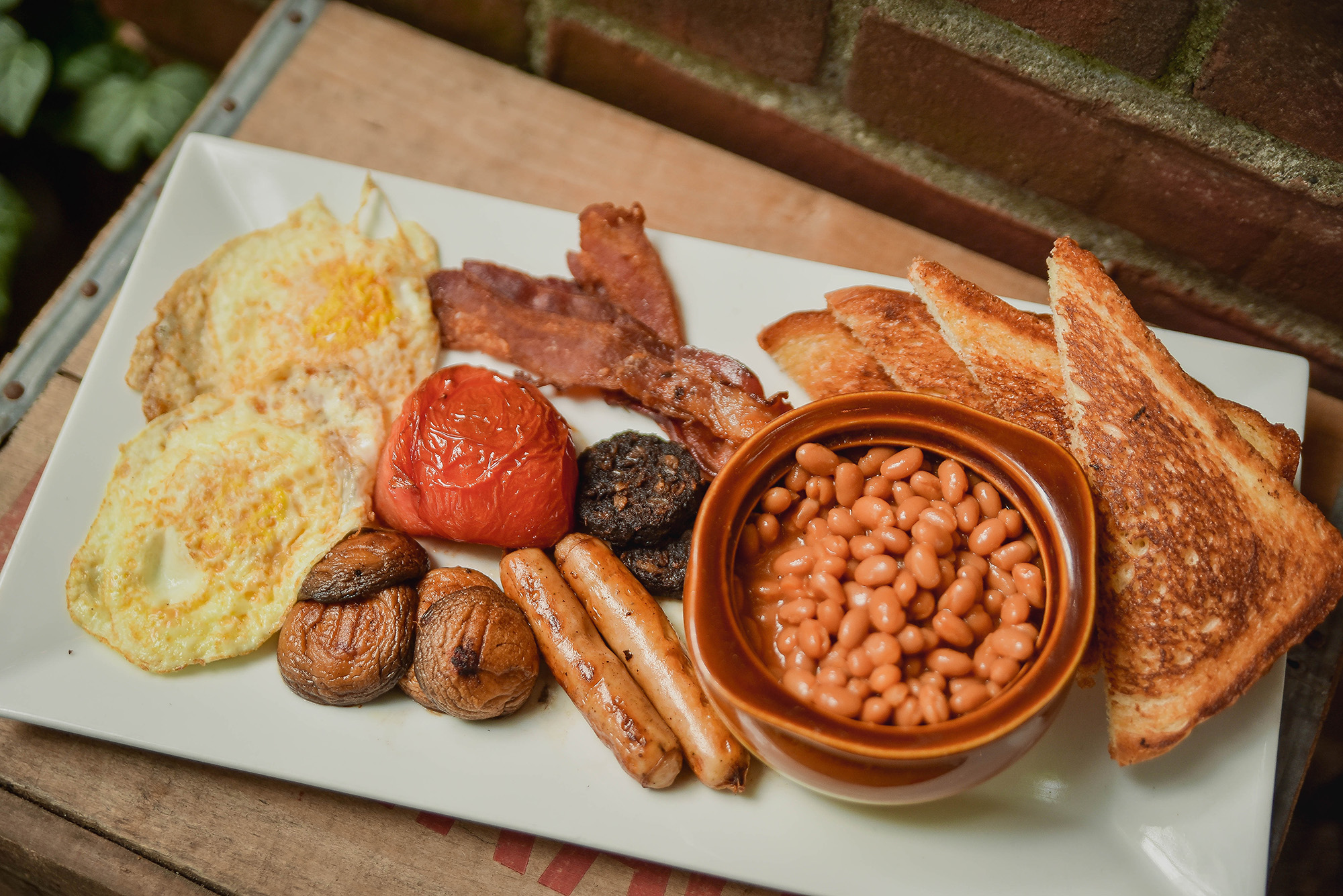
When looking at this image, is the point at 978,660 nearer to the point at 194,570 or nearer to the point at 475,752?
the point at 475,752

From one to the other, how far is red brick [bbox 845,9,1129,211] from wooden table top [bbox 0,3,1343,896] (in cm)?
25

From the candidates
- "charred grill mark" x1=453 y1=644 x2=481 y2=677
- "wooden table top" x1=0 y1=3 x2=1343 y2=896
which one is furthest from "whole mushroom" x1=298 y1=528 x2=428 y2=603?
"wooden table top" x1=0 y1=3 x2=1343 y2=896

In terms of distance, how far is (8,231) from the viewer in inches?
108

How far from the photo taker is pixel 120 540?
2.03 m

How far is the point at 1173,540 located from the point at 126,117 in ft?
10.1

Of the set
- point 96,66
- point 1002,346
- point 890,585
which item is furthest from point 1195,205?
point 96,66

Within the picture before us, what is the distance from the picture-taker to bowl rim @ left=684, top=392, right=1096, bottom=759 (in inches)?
60.9

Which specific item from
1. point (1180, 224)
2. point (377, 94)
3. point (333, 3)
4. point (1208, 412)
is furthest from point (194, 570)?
point (1180, 224)

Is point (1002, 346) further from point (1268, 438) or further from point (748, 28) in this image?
point (748, 28)

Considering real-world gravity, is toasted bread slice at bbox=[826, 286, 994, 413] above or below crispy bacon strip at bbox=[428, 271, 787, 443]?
above

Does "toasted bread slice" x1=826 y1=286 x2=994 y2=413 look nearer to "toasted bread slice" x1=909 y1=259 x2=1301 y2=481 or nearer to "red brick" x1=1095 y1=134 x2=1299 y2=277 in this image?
"toasted bread slice" x1=909 y1=259 x2=1301 y2=481

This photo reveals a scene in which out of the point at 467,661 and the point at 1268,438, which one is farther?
the point at 1268,438

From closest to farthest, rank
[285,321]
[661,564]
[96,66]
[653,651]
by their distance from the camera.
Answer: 1. [653,651]
2. [661,564]
3. [285,321]
4. [96,66]

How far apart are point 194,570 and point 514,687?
79 centimetres
